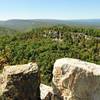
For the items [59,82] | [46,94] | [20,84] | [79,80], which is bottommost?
[46,94]

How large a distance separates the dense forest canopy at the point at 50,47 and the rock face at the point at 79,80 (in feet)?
129

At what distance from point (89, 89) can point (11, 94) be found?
13.3 ft

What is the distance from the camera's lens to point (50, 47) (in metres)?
69.1

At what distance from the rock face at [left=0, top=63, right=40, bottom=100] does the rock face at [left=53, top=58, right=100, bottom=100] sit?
1.54 metres

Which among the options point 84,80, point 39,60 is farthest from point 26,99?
point 39,60

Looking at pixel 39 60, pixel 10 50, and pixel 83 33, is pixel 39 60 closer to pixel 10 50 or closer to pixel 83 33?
pixel 10 50

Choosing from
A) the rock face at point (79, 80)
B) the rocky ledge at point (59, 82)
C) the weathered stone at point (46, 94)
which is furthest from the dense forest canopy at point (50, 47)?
the rock face at point (79, 80)

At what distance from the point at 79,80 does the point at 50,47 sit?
179ft

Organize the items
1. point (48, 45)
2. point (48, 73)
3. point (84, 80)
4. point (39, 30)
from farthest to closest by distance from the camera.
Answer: point (39, 30) → point (48, 45) → point (48, 73) → point (84, 80)

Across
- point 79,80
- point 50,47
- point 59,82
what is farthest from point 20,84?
point 50,47

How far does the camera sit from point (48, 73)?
5406cm

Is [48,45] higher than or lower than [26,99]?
lower

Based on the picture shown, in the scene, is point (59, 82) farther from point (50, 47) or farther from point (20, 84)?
point (50, 47)

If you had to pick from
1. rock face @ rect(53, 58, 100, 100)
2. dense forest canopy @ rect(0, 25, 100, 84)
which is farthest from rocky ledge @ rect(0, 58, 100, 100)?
dense forest canopy @ rect(0, 25, 100, 84)
